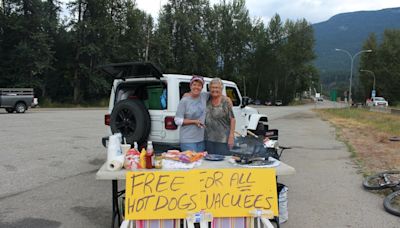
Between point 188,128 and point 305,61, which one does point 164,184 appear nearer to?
point 188,128

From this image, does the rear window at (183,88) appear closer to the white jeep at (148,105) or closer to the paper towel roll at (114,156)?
the white jeep at (148,105)

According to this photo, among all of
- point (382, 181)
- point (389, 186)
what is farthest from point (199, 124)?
point (382, 181)

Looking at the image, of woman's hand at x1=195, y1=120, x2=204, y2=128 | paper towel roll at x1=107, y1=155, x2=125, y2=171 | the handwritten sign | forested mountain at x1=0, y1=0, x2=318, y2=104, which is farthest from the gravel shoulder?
forested mountain at x1=0, y1=0, x2=318, y2=104

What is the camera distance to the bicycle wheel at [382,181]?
20.4 ft

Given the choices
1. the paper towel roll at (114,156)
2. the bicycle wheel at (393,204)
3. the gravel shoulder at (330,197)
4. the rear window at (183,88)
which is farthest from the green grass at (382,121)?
the paper towel roll at (114,156)

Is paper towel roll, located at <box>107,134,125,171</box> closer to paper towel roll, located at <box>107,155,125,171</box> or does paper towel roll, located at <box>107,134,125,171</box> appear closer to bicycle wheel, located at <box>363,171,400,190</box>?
paper towel roll, located at <box>107,155,125,171</box>

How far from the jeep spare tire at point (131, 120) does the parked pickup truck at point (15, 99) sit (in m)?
22.2

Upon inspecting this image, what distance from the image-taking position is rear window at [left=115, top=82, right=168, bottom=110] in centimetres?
665

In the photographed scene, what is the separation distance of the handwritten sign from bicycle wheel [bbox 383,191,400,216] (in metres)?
2.25

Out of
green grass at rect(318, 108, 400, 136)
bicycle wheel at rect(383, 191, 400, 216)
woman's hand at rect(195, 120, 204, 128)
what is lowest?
green grass at rect(318, 108, 400, 136)

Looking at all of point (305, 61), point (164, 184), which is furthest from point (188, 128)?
point (305, 61)

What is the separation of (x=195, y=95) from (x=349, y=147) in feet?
27.8

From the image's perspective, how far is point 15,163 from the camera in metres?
8.38

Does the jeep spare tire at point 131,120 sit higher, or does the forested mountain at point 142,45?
the forested mountain at point 142,45
